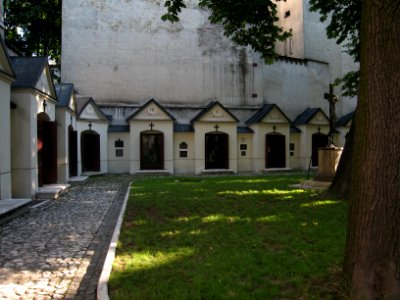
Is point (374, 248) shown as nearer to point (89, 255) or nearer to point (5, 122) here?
point (89, 255)

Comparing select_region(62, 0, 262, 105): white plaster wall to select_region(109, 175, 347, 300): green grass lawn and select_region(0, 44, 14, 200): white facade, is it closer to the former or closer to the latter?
select_region(0, 44, 14, 200): white facade

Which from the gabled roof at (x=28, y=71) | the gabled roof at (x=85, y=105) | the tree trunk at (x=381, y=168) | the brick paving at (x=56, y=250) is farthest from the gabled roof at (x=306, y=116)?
the tree trunk at (x=381, y=168)

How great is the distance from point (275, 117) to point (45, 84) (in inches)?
668

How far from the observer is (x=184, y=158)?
26.1 meters

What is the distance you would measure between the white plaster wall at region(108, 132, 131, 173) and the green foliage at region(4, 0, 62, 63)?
1130 cm

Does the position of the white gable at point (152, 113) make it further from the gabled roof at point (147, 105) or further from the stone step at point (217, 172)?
the stone step at point (217, 172)

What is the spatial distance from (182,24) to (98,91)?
737cm

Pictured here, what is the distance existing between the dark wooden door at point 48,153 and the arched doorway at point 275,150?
15.4m

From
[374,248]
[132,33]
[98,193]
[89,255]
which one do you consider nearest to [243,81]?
[132,33]

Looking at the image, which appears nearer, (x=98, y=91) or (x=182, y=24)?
(x=98, y=91)

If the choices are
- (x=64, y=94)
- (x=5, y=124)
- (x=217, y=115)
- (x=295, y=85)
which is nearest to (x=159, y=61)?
(x=217, y=115)

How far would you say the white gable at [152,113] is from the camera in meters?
25.0

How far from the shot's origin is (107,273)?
5316 millimetres

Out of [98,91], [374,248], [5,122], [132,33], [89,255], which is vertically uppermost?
[132,33]
